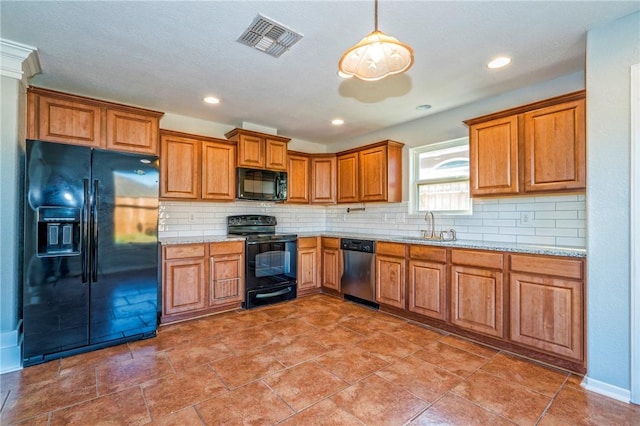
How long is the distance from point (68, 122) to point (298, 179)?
289cm

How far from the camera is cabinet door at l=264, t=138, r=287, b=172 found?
4.31 metres

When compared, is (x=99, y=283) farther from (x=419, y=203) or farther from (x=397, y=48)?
(x=419, y=203)

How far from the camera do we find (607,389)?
206 centimetres

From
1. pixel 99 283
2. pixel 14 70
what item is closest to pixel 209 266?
pixel 99 283

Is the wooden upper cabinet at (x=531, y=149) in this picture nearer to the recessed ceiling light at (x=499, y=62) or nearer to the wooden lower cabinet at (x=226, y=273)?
the recessed ceiling light at (x=499, y=62)

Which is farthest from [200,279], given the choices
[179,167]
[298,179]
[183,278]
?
[298,179]

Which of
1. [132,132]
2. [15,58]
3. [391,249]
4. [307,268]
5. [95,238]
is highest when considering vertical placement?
[15,58]

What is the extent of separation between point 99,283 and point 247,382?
1696 millimetres

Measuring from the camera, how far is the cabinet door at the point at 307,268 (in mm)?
4469

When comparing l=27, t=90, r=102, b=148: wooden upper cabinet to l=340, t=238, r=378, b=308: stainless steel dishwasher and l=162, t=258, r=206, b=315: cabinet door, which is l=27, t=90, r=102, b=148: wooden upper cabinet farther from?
l=340, t=238, r=378, b=308: stainless steel dishwasher

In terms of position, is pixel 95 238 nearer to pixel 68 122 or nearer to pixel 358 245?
pixel 68 122

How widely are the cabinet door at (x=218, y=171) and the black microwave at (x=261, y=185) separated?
118 millimetres

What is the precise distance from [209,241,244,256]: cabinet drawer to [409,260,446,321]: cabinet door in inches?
84.6

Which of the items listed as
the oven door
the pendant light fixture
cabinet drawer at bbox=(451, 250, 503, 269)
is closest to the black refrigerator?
the oven door
